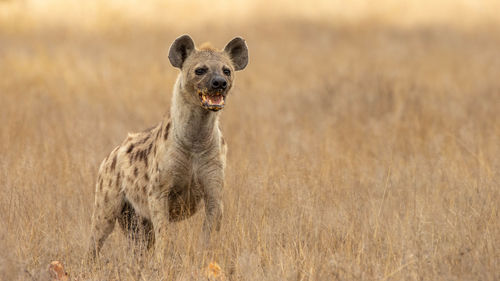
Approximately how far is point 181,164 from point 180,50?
93 centimetres

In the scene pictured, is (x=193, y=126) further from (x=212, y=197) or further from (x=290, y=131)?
(x=290, y=131)

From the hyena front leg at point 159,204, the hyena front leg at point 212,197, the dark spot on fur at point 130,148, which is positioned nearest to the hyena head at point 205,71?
the hyena front leg at point 212,197

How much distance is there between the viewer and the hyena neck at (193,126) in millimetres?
5812

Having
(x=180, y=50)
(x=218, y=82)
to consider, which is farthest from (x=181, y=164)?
(x=180, y=50)

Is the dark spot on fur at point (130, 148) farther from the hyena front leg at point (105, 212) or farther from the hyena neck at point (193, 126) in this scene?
the hyena neck at point (193, 126)

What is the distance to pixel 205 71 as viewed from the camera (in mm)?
5844

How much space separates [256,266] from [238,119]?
5.92 meters

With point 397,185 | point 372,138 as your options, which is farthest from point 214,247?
point 372,138

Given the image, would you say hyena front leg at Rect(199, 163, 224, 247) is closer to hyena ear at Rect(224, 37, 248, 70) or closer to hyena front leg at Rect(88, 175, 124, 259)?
hyena front leg at Rect(88, 175, 124, 259)

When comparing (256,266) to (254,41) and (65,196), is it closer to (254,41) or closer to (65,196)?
(65,196)

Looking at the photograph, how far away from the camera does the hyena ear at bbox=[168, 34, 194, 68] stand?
604 cm

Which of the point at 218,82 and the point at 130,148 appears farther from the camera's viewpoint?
the point at 130,148

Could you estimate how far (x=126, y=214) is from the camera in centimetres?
629

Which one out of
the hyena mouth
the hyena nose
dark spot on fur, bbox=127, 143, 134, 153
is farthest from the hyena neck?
dark spot on fur, bbox=127, 143, 134, 153
